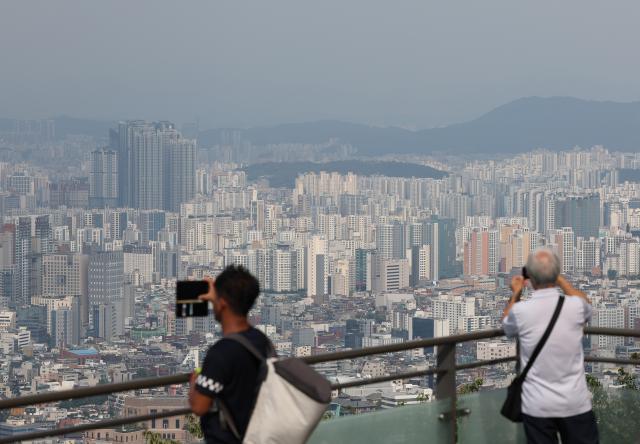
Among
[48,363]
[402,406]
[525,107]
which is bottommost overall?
[48,363]

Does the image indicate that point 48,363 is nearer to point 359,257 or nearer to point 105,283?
point 105,283

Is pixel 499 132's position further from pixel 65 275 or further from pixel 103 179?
pixel 65 275

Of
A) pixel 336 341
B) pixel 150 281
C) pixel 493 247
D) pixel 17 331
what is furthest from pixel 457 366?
pixel 493 247

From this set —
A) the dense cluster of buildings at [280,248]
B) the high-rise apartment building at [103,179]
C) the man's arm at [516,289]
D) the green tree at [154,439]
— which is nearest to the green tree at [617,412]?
the man's arm at [516,289]

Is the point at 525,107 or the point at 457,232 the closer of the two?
the point at 457,232

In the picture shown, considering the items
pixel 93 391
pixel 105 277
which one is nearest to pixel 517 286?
pixel 93 391

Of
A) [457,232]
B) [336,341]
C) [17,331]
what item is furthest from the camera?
[457,232]

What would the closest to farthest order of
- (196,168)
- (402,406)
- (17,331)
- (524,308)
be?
(524,308) < (402,406) < (17,331) < (196,168)
